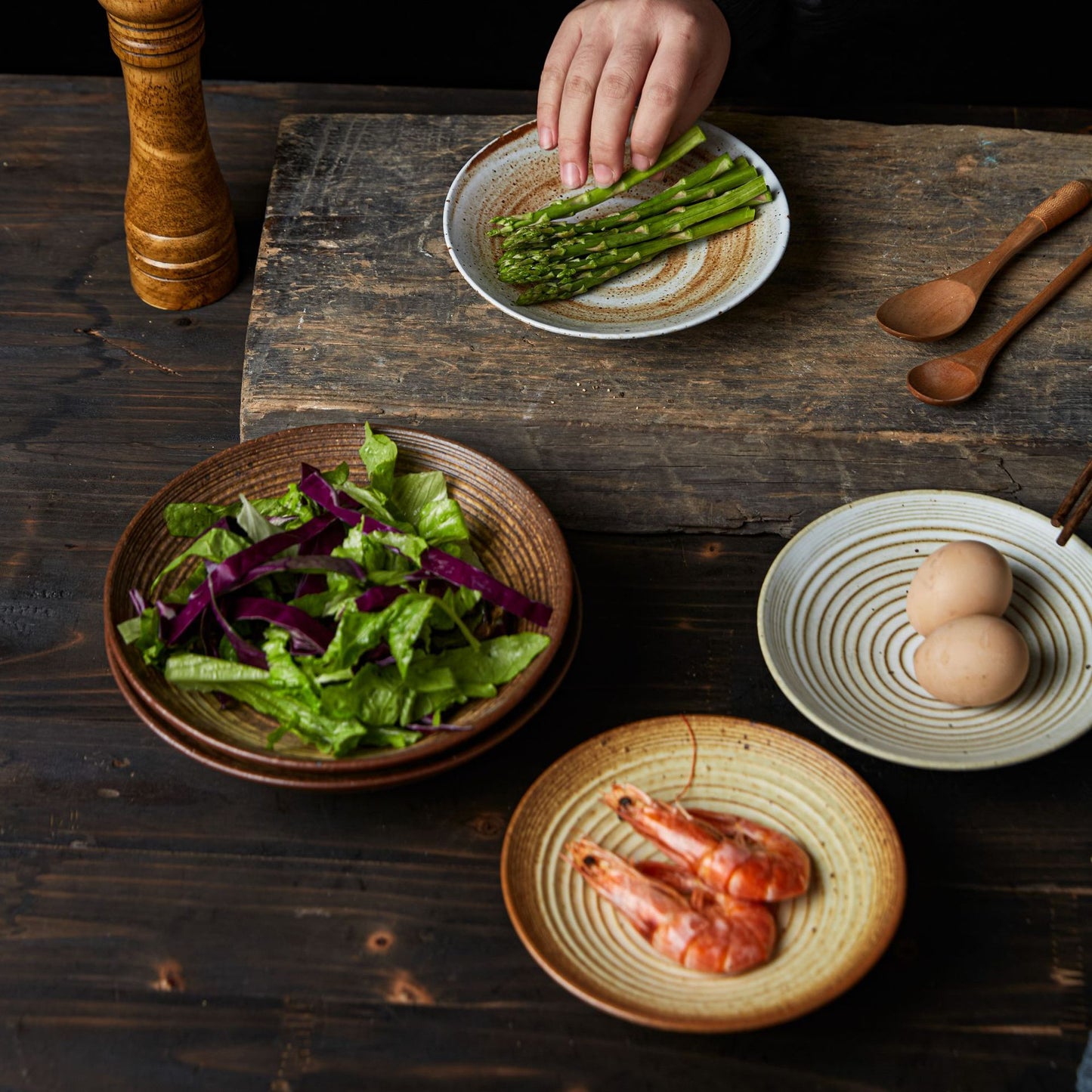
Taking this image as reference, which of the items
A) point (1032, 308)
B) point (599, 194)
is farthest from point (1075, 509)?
point (599, 194)

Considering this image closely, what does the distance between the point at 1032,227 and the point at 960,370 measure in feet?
1.26

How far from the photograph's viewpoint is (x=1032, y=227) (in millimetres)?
2061

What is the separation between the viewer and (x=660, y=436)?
1854mm

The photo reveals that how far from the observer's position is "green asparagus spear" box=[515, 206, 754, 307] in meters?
1.93

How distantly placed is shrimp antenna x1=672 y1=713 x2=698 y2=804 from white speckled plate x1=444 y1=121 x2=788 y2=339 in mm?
684

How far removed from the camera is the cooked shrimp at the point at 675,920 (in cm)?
122

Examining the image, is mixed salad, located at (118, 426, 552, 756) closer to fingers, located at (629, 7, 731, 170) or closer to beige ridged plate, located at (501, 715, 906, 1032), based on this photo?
beige ridged plate, located at (501, 715, 906, 1032)

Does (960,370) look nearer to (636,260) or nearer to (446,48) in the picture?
(636,260)

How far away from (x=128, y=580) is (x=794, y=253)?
4.35 feet

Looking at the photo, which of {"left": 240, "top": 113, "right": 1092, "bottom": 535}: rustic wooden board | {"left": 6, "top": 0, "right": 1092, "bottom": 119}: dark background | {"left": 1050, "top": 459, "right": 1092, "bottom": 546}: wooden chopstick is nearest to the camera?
{"left": 1050, "top": 459, "right": 1092, "bottom": 546}: wooden chopstick

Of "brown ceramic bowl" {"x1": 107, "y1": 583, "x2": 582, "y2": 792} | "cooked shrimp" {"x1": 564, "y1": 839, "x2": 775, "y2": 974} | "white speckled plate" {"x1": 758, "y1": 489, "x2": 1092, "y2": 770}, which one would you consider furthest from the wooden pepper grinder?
"cooked shrimp" {"x1": 564, "y1": 839, "x2": 775, "y2": 974}

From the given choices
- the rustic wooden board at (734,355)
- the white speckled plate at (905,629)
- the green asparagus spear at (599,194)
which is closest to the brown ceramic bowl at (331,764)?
the white speckled plate at (905,629)

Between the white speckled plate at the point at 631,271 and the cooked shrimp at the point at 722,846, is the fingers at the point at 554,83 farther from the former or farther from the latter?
the cooked shrimp at the point at 722,846

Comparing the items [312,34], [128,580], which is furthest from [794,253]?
[312,34]
